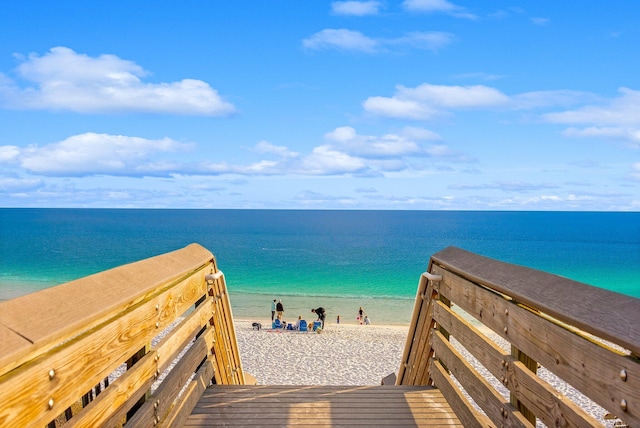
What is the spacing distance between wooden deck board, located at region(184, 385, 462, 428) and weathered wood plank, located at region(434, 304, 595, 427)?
0.72 meters

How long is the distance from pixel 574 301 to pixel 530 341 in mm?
514

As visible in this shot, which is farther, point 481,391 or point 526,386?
point 481,391

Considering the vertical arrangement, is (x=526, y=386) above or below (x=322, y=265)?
above

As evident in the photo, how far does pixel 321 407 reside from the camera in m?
4.20

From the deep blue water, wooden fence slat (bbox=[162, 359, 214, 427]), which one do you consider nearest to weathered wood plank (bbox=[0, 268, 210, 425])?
wooden fence slat (bbox=[162, 359, 214, 427])

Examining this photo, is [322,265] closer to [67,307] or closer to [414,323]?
[414,323]

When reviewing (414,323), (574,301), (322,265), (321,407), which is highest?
(574,301)

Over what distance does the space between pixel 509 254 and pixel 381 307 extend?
54.8m

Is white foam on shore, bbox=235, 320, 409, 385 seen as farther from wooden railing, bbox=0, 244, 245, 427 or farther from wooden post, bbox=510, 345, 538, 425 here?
wooden post, bbox=510, 345, 538, 425

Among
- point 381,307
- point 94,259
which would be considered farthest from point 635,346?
point 94,259

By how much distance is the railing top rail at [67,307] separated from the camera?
154 centimetres

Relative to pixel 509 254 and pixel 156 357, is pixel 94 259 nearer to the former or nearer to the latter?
pixel 509 254

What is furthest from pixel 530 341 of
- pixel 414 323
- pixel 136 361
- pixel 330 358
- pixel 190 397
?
pixel 330 358

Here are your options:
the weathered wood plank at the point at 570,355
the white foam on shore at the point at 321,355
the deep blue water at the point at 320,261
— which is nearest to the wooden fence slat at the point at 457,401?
the weathered wood plank at the point at 570,355
